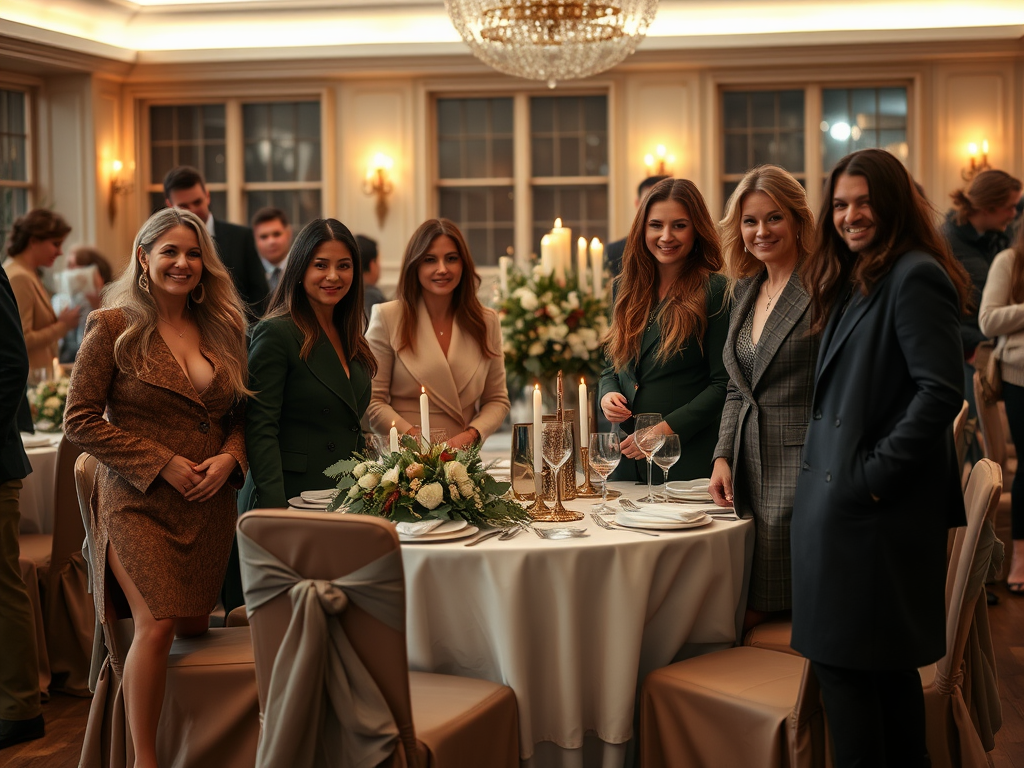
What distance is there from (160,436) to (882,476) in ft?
6.06

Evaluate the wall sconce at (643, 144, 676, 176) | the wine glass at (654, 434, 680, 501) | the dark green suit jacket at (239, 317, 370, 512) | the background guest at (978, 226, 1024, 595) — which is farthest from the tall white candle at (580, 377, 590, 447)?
the wall sconce at (643, 144, 676, 176)

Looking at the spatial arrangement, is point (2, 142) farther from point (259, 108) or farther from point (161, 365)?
point (161, 365)

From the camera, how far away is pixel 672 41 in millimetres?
8516

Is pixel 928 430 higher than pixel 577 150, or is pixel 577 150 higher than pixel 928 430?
pixel 577 150

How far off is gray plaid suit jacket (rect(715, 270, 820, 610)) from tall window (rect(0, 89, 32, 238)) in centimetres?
784

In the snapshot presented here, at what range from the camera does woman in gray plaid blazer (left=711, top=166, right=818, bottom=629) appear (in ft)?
8.98

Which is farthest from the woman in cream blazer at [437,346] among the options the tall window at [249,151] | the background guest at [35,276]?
the tall window at [249,151]

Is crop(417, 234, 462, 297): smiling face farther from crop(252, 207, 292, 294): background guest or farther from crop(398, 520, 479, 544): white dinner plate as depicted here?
Answer: crop(252, 207, 292, 294): background guest

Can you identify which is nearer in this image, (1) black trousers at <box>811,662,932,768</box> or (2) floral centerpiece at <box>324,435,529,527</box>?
(1) black trousers at <box>811,662,932,768</box>

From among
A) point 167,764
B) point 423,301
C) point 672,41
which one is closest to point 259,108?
point 672,41

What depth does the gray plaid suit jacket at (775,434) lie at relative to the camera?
2732 mm

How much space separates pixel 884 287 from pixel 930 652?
2.49ft

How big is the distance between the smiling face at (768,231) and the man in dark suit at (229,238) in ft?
9.22

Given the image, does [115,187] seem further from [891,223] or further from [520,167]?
[891,223]
